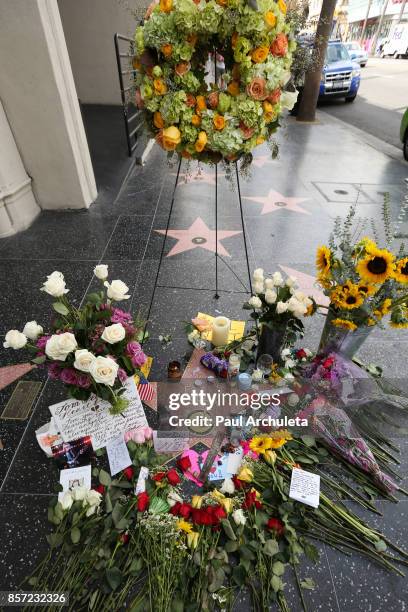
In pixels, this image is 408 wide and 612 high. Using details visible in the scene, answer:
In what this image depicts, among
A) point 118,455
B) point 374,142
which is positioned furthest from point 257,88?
point 374,142

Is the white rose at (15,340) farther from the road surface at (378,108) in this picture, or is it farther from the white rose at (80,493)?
the road surface at (378,108)

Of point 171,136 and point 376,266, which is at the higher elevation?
point 171,136

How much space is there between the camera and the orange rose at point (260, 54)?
A: 4.74 feet

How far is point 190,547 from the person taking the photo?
1.45 meters

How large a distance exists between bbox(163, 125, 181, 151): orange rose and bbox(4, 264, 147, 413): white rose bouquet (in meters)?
0.72

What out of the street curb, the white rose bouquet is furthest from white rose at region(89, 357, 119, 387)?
the street curb

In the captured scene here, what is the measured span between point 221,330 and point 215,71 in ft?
4.79

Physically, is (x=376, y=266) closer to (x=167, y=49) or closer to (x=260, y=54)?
(x=260, y=54)

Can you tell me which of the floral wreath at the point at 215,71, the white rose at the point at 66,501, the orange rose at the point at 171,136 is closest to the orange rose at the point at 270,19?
the floral wreath at the point at 215,71

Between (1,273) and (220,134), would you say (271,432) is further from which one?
(1,273)

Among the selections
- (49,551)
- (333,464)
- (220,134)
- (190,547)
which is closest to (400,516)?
(333,464)

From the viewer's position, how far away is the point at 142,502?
152cm

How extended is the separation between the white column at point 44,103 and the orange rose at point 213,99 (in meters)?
2.68

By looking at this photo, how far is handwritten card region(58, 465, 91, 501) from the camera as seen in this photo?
1.68 metres
